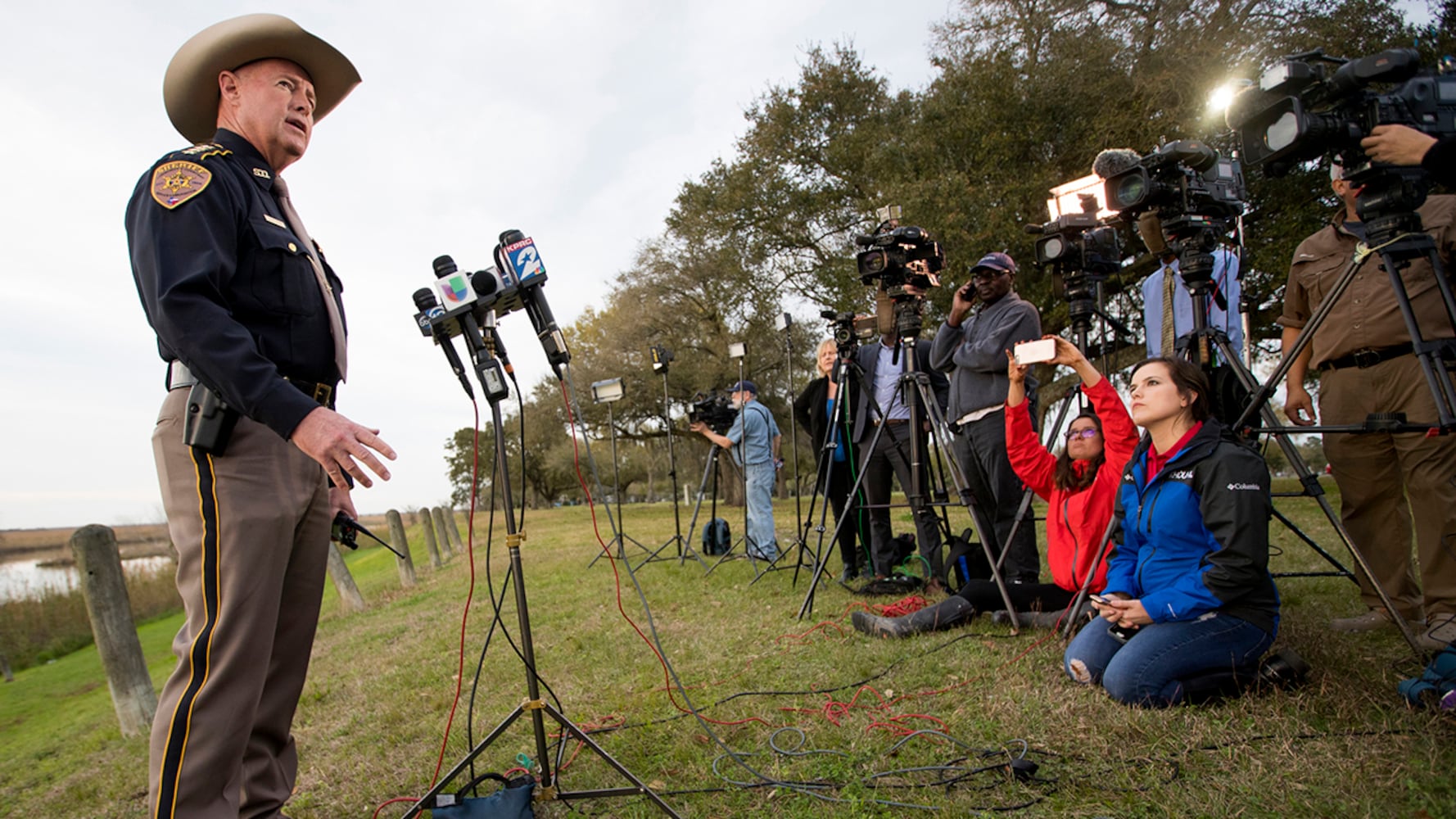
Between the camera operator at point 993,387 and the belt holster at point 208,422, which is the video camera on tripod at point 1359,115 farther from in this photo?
the belt holster at point 208,422

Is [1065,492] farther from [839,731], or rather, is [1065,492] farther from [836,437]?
[836,437]

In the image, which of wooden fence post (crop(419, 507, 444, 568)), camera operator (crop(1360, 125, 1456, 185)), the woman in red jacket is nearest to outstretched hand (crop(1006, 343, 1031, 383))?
the woman in red jacket

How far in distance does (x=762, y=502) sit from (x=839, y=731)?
4688 millimetres

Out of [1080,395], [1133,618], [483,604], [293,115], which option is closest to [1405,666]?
[1133,618]

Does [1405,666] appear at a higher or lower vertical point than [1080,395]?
lower

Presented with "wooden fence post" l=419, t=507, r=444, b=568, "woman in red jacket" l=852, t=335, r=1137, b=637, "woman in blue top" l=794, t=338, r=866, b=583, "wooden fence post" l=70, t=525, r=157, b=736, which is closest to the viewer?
"woman in red jacket" l=852, t=335, r=1137, b=637

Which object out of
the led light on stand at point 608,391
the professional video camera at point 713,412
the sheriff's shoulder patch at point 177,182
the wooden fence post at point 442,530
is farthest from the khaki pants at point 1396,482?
the wooden fence post at point 442,530

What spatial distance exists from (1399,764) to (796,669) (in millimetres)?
2015

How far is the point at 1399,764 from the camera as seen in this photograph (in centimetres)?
187

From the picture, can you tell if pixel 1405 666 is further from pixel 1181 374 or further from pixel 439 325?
pixel 439 325

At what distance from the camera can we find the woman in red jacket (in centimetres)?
324

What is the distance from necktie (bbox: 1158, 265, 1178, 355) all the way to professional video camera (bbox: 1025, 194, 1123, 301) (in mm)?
257

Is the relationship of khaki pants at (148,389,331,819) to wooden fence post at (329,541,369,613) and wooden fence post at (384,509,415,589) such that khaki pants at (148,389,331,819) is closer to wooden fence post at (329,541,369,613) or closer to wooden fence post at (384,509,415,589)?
wooden fence post at (329,541,369,613)

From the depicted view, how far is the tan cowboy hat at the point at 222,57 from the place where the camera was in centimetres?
193
